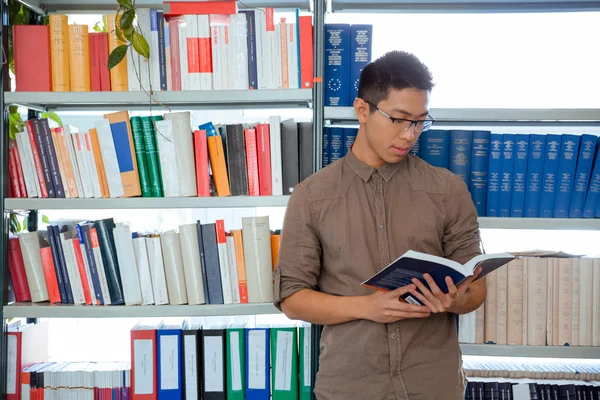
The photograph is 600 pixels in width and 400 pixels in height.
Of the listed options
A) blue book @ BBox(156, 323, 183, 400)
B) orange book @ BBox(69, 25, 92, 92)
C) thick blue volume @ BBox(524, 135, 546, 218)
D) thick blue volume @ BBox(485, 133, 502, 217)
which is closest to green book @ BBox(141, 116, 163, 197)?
orange book @ BBox(69, 25, 92, 92)

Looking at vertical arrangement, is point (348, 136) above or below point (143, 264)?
above

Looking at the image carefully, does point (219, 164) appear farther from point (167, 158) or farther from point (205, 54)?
point (205, 54)

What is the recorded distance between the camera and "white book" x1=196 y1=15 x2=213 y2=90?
73.4 inches

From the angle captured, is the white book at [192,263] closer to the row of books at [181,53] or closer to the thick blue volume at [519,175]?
the row of books at [181,53]

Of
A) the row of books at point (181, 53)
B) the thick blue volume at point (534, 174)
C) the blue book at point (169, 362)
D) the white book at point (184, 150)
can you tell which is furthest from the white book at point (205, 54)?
the thick blue volume at point (534, 174)

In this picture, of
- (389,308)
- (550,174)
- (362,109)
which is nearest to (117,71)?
(362,109)

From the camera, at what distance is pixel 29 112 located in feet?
7.12

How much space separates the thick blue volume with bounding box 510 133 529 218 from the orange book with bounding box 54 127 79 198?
1.44 m

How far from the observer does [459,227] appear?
4.94 ft

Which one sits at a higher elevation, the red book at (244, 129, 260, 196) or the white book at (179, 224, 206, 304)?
the red book at (244, 129, 260, 196)

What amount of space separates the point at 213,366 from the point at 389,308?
80 centimetres

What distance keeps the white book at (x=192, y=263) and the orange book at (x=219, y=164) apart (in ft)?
0.51

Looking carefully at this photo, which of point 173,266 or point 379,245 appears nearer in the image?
point 379,245

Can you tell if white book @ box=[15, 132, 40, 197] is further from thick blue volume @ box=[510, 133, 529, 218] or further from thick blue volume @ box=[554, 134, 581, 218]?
thick blue volume @ box=[554, 134, 581, 218]
